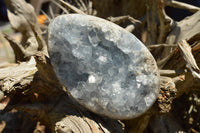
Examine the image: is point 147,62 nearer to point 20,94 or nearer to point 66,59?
point 66,59

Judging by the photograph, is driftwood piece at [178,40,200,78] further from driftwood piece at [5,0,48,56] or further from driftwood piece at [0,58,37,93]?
driftwood piece at [5,0,48,56]

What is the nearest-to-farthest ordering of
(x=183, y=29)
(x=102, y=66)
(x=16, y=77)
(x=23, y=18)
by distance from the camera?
(x=102, y=66) → (x=16, y=77) → (x=183, y=29) → (x=23, y=18)

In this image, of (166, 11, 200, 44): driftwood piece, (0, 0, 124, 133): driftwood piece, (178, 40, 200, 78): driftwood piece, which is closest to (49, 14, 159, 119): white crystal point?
(0, 0, 124, 133): driftwood piece

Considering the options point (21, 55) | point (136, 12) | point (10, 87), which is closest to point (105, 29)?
point (10, 87)

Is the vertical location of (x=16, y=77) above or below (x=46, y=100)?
above

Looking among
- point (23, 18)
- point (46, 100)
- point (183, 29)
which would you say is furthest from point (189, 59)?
point (23, 18)

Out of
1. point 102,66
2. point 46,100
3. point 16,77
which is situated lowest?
point 46,100

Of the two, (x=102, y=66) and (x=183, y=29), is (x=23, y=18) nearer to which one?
(x=102, y=66)

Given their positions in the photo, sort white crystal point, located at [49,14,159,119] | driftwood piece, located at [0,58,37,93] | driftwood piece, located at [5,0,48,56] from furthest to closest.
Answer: driftwood piece, located at [5,0,48,56] < driftwood piece, located at [0,58,37,93] < white crystal point, located at [49,14,159,119]

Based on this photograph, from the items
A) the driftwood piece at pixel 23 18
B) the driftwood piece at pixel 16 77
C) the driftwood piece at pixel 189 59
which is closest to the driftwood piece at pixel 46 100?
the driftwood piece at pixel 16 77
